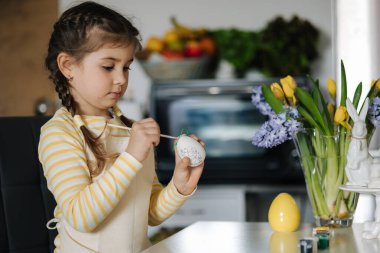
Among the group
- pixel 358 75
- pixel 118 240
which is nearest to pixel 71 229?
pixel 118 240

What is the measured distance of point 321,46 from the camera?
3.57m

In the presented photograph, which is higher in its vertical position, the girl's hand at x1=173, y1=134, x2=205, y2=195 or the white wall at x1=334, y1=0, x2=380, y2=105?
the white wall at x1=334, y1=0, x2=380, y2=105

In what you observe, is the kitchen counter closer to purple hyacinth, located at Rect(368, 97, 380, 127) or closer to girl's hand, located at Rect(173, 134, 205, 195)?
girl's hand, located at Rect(173, 134, 205, 195)

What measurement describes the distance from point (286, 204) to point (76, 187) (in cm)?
44

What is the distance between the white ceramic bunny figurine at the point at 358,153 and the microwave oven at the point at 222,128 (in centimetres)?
208

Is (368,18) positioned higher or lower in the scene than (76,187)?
higher

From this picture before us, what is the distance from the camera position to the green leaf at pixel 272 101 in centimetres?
140

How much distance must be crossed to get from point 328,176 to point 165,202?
0.36m

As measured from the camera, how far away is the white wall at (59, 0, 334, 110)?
3.54 metres

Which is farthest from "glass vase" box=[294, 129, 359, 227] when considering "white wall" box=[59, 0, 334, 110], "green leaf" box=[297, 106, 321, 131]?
"white wall" box=[59, 0, 334, 110]

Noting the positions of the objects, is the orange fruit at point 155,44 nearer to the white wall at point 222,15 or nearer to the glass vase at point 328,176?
the white wall at point 222,15

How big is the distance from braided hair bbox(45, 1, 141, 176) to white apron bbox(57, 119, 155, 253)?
0.04m

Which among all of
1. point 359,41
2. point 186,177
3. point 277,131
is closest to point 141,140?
point 186,177

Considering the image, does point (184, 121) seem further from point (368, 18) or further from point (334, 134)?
point (334, 134)
